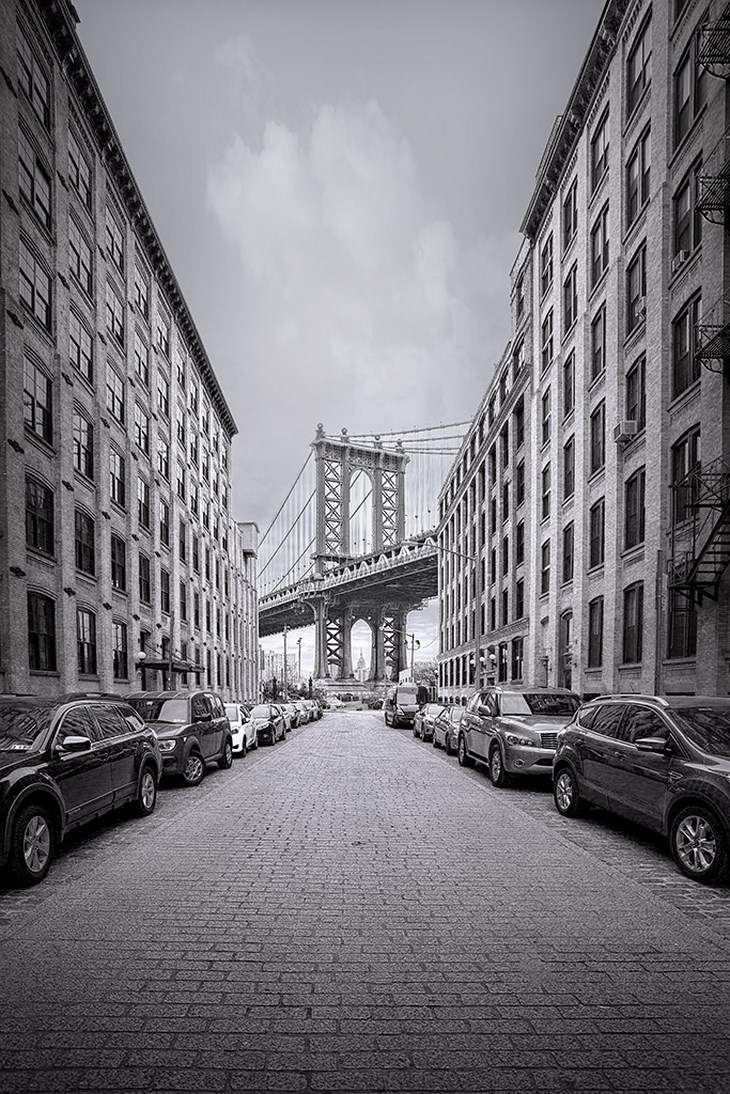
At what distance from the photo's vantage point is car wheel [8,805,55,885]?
6312 millimetres

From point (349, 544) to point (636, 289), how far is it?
80.9 meters

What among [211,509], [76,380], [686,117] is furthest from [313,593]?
[686,117]

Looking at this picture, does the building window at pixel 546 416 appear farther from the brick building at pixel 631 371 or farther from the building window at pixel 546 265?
the building window at pixel 546 265

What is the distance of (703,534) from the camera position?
17703 millimetres

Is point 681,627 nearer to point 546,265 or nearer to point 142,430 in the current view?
point 546,265

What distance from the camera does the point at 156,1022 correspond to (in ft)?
12.7

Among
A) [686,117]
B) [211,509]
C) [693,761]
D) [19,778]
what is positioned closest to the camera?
[19,778]

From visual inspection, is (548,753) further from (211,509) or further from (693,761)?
(211,509)

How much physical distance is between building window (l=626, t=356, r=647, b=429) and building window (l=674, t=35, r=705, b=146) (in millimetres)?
5962

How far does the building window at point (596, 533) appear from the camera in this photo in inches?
981

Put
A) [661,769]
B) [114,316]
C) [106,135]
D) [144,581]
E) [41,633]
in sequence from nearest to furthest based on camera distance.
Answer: [661,769] → [41,633] → [106,135] → [114,316] → [144,581]

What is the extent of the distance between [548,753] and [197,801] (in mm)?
5652

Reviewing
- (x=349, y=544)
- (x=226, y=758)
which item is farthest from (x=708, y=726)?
(x=349, y=544)

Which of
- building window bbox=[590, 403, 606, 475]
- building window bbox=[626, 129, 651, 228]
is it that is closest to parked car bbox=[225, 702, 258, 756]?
building window bbox=[590, 403, 606, 475]
